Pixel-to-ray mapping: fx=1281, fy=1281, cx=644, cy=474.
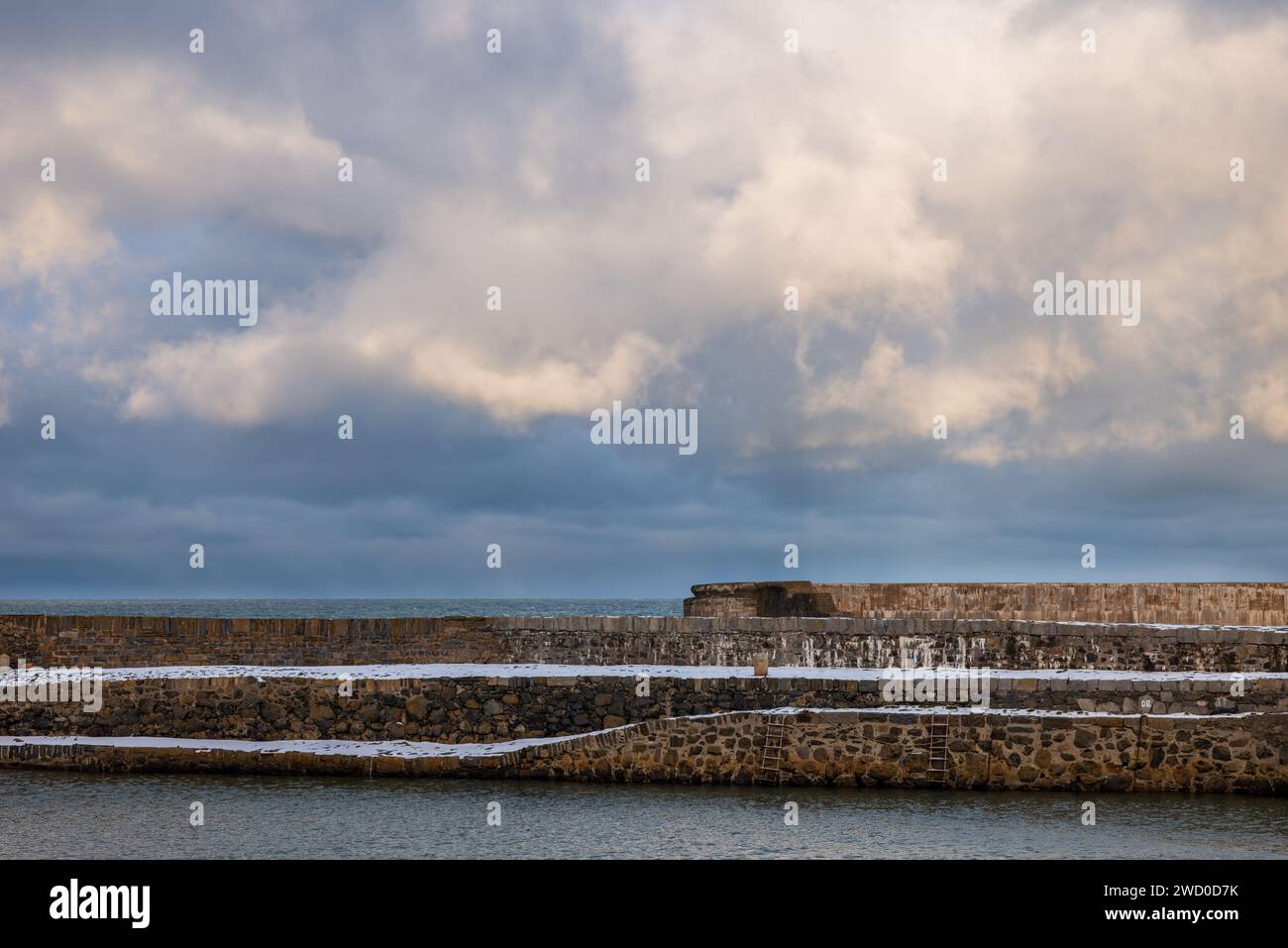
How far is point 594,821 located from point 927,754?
4.80 metres

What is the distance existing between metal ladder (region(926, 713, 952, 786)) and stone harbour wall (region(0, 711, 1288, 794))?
1.1 inches

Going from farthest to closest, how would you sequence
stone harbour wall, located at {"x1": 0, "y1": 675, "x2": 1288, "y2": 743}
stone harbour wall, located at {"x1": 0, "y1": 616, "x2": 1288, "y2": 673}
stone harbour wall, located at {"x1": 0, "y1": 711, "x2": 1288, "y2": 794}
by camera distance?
stone harbour wall, located at {"x1": 0, "y1": 616, "x2": 1288, "y2": 673}
stone harbour wall, located at {"x1": 0, "y1": 675, "x2": 1288, "y2": 743}
stone harbour wall, located at {"x1": 0, "y1": 711, "x2": 1288, "y2": 794}

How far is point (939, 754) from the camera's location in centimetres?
1611

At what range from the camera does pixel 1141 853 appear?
1173cm

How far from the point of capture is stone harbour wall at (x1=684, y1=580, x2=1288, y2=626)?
2647 cm

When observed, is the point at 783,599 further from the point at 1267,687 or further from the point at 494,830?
the point at 494,830

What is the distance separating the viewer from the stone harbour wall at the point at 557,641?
20.0 metres

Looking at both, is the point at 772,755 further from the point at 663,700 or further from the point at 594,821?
the point at 594,821

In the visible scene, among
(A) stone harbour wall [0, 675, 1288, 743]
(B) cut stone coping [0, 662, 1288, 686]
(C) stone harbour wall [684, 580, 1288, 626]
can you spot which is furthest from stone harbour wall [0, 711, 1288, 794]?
(C) stone harbour wall [684, 580, 1288, 626]

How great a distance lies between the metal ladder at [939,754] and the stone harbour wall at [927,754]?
0.03 meters

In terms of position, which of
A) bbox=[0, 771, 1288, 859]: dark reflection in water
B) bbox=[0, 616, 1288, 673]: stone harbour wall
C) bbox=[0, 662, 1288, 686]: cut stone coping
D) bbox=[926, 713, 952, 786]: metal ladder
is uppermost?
bbox=[0, 616, 1288, 673]: stone harbour wall

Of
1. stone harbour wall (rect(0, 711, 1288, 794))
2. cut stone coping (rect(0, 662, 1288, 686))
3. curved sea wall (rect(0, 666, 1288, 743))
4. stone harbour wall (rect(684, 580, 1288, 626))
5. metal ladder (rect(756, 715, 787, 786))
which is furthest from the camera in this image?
stone harbour wall (rect(684, 580, 1288, 626))

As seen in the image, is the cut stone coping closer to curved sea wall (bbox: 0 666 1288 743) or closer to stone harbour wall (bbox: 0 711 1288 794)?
curved sea wall (bbox: 0 666 1288 743)

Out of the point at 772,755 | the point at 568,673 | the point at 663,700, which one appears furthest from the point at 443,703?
the point at 772,755
